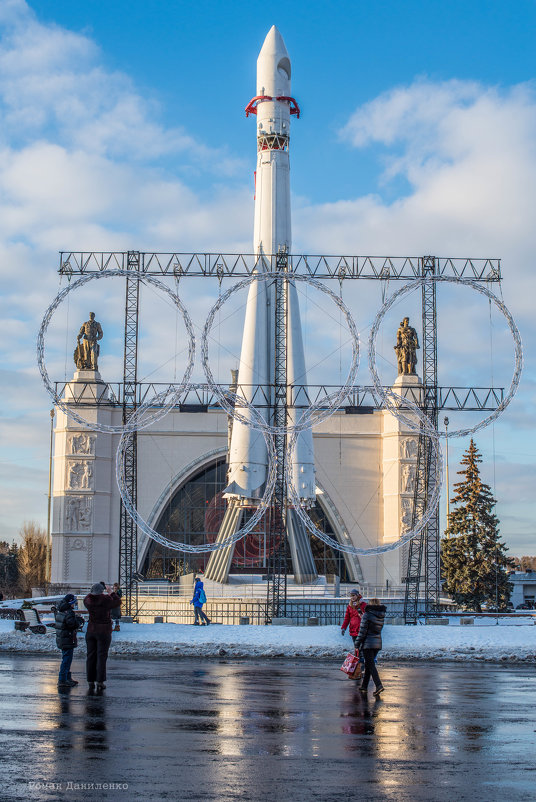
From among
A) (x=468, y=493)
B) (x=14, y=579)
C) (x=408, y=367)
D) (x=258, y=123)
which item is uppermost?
(x=258, y=123)

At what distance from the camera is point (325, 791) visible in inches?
324

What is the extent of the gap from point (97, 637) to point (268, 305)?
134ft

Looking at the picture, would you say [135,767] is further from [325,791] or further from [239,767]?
[325,791]

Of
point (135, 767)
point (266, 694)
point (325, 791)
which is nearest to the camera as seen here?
point (325, 791)

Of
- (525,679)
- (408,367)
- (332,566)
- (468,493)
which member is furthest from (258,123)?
(525,679)

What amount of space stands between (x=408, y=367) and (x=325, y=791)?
2270 inches

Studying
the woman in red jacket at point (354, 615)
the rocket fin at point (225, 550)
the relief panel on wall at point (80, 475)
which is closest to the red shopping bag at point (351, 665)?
the woman in red jacket at point (354, 615)

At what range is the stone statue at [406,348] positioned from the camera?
6512cm

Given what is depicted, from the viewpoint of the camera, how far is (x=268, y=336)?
5409 cm

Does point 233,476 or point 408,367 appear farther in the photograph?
point 408,367

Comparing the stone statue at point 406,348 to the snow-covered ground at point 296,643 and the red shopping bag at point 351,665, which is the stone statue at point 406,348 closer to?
the snow-covered ground at point 296,643

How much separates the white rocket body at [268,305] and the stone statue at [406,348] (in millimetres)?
12346

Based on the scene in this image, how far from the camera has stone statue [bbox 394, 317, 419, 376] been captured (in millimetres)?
65125

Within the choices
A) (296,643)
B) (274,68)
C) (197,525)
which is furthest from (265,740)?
(197,525)
